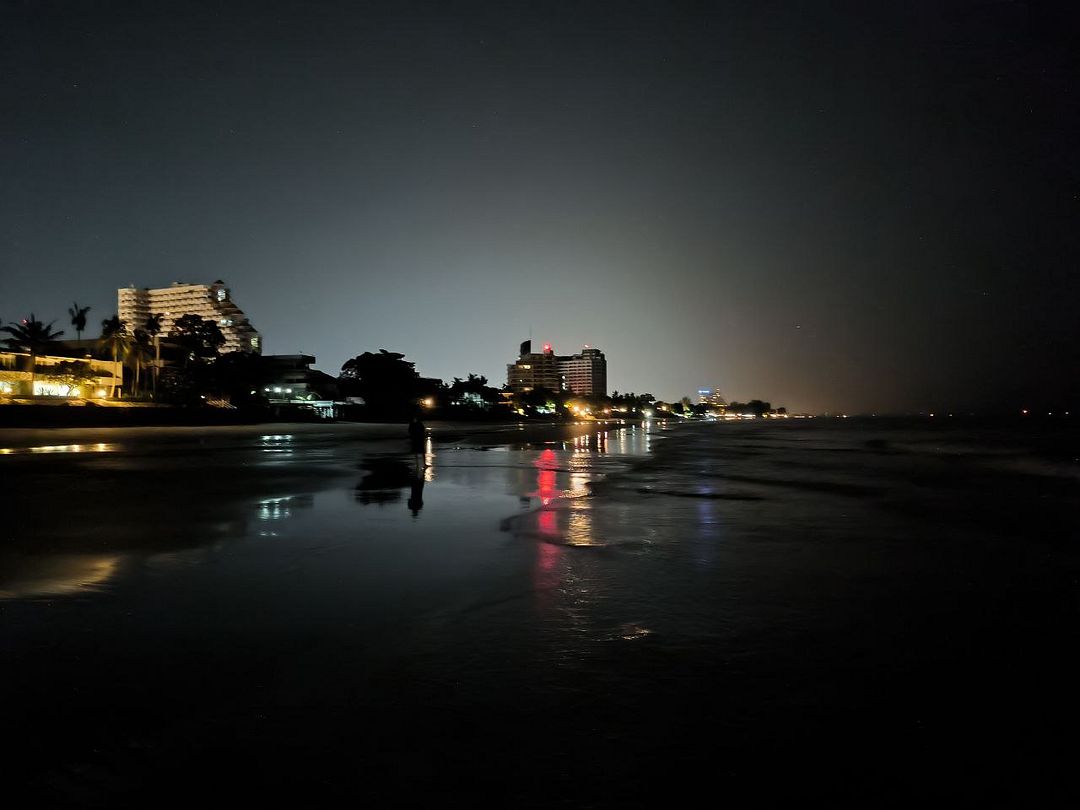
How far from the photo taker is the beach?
3.41m

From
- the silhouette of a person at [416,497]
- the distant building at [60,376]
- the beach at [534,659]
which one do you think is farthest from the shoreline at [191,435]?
the beach at [534,659]

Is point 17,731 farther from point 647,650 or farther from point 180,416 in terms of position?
point 180,416

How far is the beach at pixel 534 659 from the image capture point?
3408mm

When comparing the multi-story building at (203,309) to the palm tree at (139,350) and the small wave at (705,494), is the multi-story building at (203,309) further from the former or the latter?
the small wave at (705,494)

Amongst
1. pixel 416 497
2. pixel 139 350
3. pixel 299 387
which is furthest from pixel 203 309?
pixel 416 497

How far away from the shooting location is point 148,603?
250 inches

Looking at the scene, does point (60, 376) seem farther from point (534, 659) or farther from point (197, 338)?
point (534, 659)

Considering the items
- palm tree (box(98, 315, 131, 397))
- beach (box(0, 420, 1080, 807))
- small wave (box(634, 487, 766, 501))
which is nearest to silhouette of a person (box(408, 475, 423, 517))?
beach (box(0, 420, 1080, 807))

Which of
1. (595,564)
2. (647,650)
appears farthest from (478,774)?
(595,564)

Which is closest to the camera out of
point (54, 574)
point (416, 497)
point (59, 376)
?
point (54, 574)

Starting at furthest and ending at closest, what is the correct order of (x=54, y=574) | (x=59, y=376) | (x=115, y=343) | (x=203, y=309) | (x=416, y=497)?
(x=203, y=309)
(x=115, y=343)
(x=59, y=376)
(x=416, y=497)
(x=54, y=574)

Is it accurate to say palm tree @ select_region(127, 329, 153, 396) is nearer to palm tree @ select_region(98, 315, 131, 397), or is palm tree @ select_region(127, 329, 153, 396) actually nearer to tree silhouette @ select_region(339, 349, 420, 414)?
palm tree @ select_region(98, 315, 131, 397)

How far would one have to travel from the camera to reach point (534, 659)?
4.89m

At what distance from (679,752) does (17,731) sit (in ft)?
12.3
